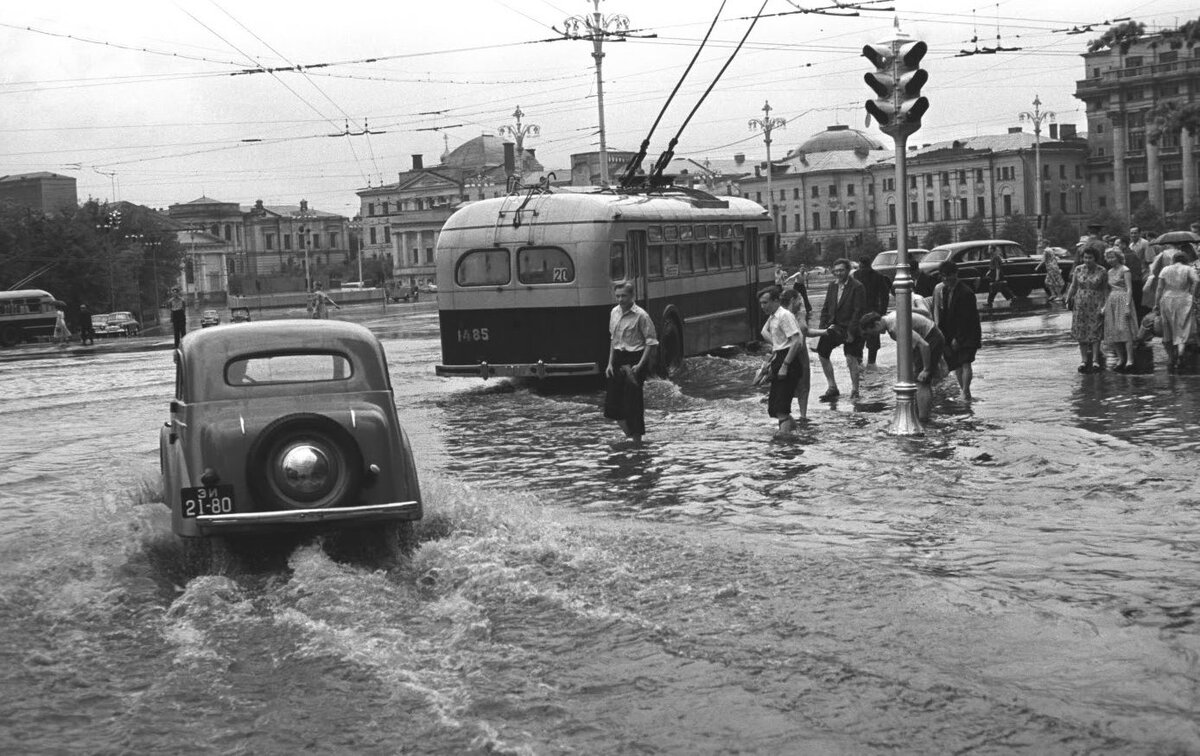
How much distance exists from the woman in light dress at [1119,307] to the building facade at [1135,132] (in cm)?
11188

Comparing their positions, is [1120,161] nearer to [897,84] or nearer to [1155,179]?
[1155,179]

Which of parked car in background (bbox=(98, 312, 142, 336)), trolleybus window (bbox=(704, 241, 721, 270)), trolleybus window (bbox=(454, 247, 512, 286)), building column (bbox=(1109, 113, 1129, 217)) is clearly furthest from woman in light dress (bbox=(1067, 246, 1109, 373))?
building column (bbox=(1109, 113, 1129, 217))

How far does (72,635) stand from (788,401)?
8701 mm

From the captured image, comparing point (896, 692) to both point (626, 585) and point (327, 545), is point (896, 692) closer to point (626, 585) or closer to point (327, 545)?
point (626, 585)

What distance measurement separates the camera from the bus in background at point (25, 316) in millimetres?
60469

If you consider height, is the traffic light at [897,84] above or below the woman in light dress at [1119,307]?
above

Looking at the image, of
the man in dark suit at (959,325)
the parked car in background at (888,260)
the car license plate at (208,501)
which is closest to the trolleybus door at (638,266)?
the man in dark suit at (959,325)

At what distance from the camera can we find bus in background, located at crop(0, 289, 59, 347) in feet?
198

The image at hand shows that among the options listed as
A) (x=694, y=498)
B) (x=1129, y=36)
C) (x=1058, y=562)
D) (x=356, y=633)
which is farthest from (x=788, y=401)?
(x=1129, y=36)

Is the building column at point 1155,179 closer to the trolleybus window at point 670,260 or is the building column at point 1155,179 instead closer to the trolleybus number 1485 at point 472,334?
the trolleybus window at point 670,260

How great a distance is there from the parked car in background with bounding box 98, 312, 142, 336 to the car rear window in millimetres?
59656

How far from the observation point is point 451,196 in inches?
6314

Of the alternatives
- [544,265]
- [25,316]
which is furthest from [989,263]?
[25,316]

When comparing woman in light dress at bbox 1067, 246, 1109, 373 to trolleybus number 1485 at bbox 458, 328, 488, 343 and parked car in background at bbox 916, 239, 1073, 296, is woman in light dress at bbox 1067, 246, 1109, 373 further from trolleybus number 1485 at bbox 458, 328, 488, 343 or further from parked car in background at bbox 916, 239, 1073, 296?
parked car in background at bbox 916, 239, 1073, 296
